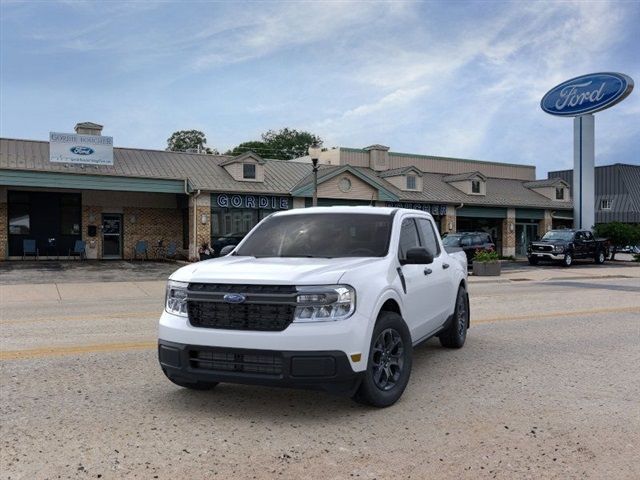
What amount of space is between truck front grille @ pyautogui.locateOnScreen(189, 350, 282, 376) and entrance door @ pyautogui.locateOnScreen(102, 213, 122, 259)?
27109mm

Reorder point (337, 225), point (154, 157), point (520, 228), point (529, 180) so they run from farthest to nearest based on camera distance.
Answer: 1. point (529, 180)
2. point (520, 228)
3. point (154, 157)
4. point (337, 225)

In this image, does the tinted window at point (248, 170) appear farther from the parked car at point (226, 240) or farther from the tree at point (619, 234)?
the tree at point (619, 234)

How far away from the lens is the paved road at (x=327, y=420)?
3.96m

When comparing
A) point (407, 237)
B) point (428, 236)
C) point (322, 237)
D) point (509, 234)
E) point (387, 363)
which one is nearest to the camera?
point (387, 363)

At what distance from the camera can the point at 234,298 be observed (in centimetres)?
468

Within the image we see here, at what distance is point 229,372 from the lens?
4.69 m

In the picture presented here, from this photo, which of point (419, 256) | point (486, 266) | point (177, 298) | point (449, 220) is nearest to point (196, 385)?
point (177, 298)

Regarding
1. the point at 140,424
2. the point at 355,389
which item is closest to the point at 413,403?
the point at 355,389

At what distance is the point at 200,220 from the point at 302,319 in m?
24.6

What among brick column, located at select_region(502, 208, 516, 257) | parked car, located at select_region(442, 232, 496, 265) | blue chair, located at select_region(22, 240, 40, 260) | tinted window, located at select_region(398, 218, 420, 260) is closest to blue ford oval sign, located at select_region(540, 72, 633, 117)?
brick column, located at select_region(502, 208, 516, 257)

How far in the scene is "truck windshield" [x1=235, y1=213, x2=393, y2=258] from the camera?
580 centimetres

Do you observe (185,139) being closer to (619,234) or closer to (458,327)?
(619,234)

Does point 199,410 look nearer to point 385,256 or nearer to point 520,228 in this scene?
point 385,256

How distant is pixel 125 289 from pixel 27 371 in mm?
10741
